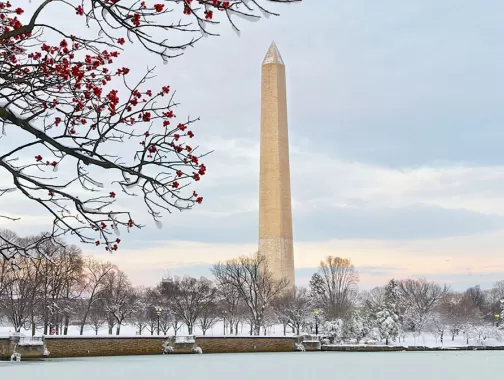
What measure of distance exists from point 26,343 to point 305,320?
Answer: 3316 centimetres

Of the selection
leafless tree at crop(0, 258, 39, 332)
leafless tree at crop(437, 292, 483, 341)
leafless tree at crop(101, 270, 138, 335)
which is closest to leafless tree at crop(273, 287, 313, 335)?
leafless tree at crop(101, 270, 138, 335)

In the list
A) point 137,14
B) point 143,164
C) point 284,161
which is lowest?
point 143,164

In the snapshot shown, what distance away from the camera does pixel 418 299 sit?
81938 mm

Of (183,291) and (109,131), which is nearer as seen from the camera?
(109,131)

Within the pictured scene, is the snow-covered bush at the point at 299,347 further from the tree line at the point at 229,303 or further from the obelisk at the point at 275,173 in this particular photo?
the obelisk at the point at 275,173

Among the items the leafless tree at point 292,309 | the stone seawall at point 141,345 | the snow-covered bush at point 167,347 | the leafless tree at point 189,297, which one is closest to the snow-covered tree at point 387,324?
the leafless tree at point 292,309

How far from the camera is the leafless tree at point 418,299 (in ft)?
231

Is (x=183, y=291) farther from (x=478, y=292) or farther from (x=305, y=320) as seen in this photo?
(x=478, y=292)

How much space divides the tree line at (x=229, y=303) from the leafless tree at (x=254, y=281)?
0.09 meters

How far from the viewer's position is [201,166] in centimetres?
613

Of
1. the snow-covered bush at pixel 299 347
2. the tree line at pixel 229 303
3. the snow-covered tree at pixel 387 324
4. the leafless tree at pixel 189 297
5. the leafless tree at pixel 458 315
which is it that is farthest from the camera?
the leafless tree at pixel 458 315

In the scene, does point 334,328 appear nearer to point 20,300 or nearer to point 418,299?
point 20,300

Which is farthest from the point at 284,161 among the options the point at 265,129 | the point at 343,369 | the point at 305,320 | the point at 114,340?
the point at 343,369

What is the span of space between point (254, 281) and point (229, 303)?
5760 mm
